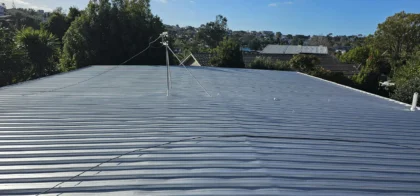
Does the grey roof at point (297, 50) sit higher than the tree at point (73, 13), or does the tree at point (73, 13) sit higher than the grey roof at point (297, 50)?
the tree at point (73, 13)

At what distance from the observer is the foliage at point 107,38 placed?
60.5ft

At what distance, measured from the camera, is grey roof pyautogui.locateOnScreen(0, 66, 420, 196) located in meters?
2.77

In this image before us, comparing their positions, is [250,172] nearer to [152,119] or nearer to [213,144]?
[213,144]

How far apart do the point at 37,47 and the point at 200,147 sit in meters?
15.7

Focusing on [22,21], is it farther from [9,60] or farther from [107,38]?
[9,60]

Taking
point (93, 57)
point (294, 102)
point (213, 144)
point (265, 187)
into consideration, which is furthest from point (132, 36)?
point (265, 187)

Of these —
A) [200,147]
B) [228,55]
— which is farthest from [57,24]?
[200,147]

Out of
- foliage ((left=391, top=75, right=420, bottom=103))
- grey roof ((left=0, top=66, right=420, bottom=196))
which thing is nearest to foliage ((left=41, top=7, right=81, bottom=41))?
grey roof ((left=0, top=66, right=420, bottom=196))

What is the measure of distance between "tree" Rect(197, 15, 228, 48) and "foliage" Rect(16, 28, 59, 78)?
110 ft

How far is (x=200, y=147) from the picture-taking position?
363 centimetres

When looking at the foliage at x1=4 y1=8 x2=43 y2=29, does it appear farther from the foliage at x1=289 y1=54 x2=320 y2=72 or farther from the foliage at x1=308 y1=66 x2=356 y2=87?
the foliage at x1=308 y1=66 x2=356 y2=87

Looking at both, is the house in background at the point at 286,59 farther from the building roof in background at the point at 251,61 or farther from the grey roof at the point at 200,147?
the grey roof at the point at 200,147

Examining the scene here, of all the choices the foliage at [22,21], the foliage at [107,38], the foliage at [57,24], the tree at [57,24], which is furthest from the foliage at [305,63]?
the foliage at [22,21]

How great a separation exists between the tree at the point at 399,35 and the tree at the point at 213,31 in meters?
22.3
